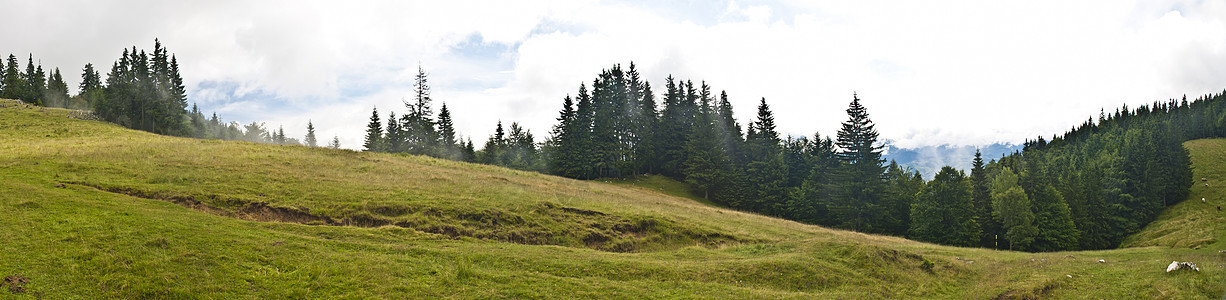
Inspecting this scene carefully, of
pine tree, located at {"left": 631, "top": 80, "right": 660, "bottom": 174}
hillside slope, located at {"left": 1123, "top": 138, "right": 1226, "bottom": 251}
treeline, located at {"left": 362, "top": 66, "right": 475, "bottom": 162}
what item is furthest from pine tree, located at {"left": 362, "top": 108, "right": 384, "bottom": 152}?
hillside slope, located at {"left": 1123, "top": 138, "right": 1226, "bottom": 251}

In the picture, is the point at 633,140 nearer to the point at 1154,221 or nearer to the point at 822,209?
the point at 822,209

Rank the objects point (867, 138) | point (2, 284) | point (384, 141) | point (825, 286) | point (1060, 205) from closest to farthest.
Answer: point (2, 284) → point (825, 286) → point (1060, 205) → point (867, 138) → point (384, 141)

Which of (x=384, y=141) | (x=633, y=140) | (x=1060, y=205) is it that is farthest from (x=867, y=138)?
(x=384, y=141)

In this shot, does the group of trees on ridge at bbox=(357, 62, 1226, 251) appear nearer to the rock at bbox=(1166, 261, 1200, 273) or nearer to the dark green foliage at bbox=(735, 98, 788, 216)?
the dark green foliage at bbox=(735, 98, 788, 216)

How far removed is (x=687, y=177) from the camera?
71938mm

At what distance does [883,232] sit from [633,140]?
114ft

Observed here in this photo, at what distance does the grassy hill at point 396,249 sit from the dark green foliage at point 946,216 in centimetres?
2639

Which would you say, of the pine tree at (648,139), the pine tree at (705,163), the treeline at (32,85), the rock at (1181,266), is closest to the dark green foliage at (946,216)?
the pine tree at (705,163)

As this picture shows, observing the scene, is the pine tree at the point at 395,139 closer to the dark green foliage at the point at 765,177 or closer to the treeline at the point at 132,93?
the treeline at the point at 132,93

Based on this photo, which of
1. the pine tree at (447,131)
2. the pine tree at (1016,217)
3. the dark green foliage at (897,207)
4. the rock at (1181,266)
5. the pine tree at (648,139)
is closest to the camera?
the rock at (1181,266)

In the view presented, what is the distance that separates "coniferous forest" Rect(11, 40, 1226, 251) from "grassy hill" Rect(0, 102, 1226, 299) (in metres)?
31.1

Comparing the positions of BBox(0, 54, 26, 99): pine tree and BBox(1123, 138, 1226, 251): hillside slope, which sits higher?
BBox(0, 54, 26, 99): pine tree

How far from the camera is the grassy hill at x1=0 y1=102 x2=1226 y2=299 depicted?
46.0ft

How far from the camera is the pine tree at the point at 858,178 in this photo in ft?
199
